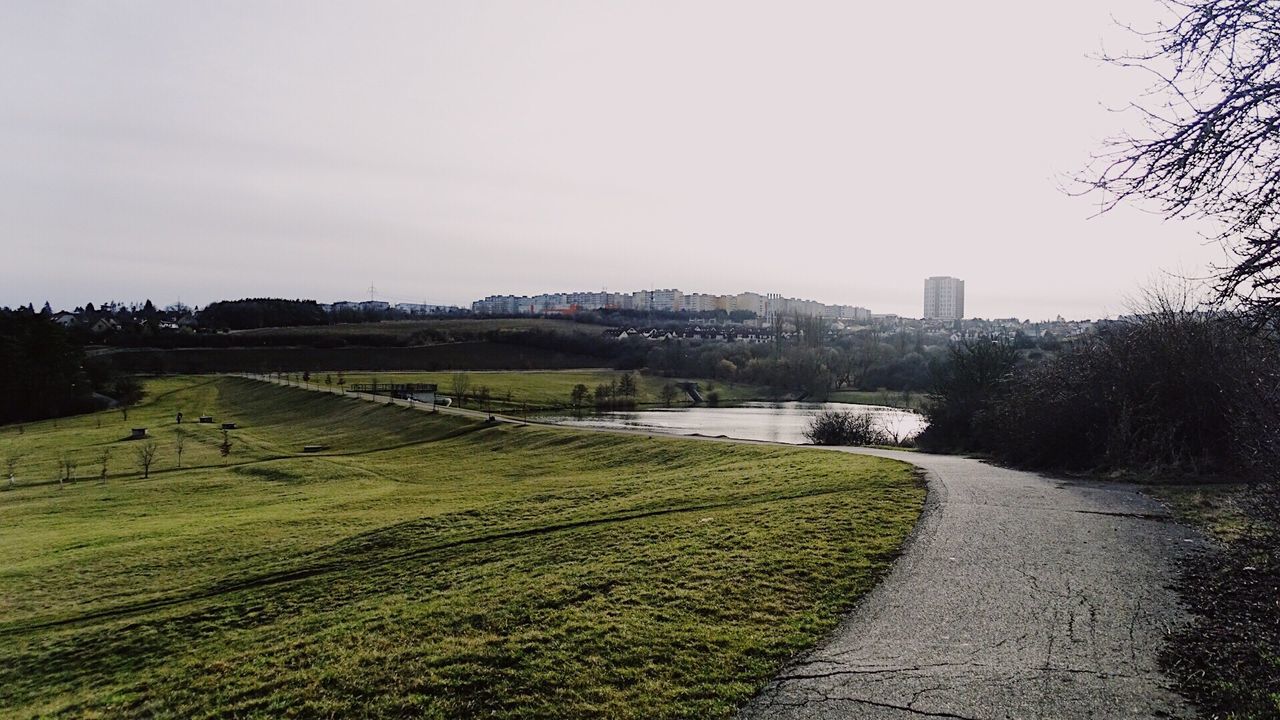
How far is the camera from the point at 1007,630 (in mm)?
7883

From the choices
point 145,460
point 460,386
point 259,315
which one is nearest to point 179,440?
point 145,460

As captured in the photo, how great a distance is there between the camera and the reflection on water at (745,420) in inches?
2197

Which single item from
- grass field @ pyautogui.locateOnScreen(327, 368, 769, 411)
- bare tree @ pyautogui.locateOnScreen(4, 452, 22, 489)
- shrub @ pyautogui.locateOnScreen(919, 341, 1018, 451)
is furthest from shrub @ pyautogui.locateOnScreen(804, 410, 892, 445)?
grass field @ pyautogui.locateOnScreen(327, 368, 769, 411)

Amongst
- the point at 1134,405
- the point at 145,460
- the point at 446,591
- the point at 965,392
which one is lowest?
the point at 145,460

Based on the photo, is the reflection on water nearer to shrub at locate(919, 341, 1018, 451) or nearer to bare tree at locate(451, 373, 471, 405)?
bare tree at locate(451, 373, 471, 405)

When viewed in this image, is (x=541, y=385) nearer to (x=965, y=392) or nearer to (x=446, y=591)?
(x=965, y=392)

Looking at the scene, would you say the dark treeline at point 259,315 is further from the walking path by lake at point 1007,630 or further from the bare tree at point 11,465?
the walking path by lake at point 1007,630

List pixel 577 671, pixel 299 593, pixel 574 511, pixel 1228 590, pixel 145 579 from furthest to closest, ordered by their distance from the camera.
Result: pixel 574 511 < pixel 145 579 < pixel 299 593 < pixel 1228 590 < pixel 577 671

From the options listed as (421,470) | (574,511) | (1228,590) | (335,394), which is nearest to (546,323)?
(335,394)

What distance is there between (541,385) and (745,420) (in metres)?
31.9

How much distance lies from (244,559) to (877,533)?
13.1 meters

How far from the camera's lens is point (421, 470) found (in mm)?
34781

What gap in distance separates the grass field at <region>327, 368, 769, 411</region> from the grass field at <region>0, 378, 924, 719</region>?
5118 cm

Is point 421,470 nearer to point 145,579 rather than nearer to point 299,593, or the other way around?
point 145,579
